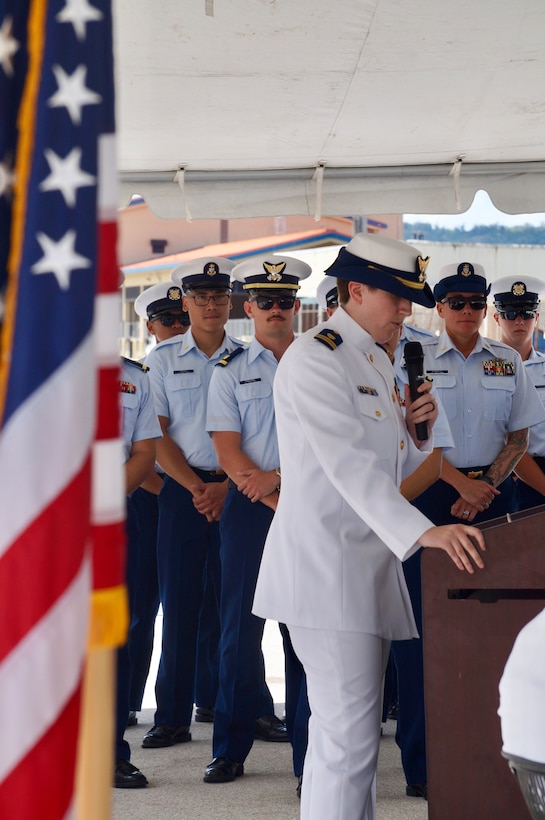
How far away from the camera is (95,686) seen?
1.57 meters

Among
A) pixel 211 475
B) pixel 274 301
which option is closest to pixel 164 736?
pixel 211 475

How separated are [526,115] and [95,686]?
3.42 m

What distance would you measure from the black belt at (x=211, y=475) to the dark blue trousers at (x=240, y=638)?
0.52m

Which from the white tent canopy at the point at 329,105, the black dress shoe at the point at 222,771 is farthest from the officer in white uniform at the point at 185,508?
the black dress shoe at the point at 222,771

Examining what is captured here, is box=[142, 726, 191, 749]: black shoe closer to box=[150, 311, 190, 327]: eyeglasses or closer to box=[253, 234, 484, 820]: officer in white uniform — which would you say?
box=[253, 234, 484, 820]: officer in white uniform

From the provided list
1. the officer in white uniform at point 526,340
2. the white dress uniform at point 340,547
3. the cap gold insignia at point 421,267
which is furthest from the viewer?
the officer in white uniform at point 526,340

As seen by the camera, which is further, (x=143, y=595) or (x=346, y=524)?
(x=143, y=595)

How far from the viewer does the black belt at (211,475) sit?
4.70m

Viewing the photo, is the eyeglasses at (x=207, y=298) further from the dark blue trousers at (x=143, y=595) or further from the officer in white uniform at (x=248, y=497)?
the dark blue trousers at (x=143, y=595)

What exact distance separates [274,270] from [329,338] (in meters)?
1.63

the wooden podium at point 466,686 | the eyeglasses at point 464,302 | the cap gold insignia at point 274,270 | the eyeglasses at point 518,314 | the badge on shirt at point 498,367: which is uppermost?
the cap gold insignia at point 274,270

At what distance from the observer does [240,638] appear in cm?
408

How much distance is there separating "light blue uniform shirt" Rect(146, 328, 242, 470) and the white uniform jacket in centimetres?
187

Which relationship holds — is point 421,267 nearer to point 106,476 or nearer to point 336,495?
point 336,495
